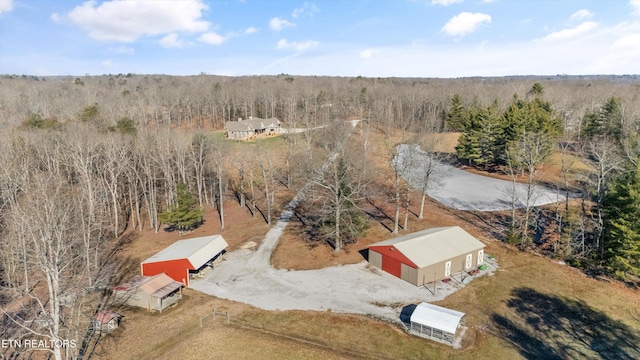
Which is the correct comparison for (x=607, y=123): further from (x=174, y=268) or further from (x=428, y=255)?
(x=174, y=268)

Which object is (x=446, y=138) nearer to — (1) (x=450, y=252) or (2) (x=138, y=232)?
(1) (x=450, y=252)

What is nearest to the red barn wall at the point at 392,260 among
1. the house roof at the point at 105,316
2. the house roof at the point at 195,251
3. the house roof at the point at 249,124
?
the house roof at the point at 195,251

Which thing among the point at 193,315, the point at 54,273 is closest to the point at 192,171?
the point at 193,315

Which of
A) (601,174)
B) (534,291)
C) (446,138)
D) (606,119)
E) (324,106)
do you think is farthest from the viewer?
(324,106)

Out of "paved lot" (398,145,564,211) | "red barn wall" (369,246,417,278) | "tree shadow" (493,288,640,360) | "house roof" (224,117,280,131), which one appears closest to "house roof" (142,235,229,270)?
"red barn wall" (369,246,417,278)

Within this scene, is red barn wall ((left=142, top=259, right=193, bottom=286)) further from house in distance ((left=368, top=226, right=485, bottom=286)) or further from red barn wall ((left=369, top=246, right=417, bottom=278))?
red barn wall ((left=369, top=246, right=417, bottom=278))

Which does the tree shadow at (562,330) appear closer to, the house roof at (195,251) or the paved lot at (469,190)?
the paved lot at (469,190)
